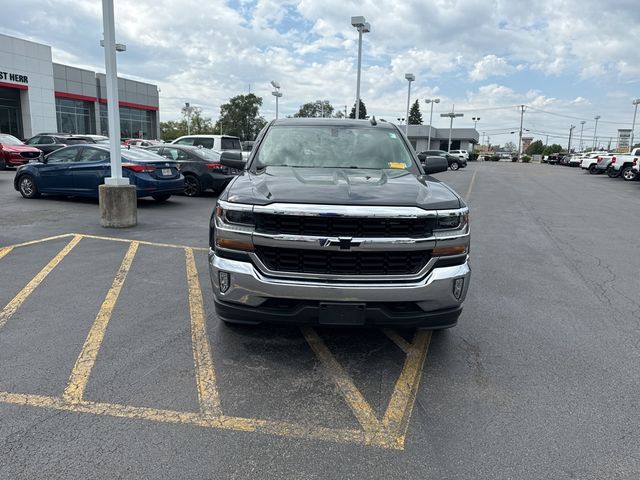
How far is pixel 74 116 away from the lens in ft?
143

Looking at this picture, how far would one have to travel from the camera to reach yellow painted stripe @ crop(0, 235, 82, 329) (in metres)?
4.61

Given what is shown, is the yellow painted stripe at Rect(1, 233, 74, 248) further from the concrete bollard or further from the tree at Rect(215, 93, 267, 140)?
the tree at Rect(215, 93, 267, 140)

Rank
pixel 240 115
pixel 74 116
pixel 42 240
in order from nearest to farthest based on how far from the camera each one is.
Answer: pixel 42 240, pixel 74 116, pixel 240 115

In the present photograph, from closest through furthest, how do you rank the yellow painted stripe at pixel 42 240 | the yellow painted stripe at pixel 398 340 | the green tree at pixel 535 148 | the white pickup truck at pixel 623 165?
the yellow painted stripe at pixel 398 340 → the yellow painted stripe at pixel 42 240 → the white pickup truck at pixel 623 165 → the green tree at pixel 535 148

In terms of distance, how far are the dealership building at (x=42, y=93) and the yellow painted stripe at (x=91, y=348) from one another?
3365 centimetres

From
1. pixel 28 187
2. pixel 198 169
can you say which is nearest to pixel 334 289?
pixel 198 169

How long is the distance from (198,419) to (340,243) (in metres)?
1.44

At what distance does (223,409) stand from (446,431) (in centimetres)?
141

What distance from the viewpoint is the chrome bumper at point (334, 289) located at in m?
3.25

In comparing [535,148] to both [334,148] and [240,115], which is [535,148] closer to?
[240,115]

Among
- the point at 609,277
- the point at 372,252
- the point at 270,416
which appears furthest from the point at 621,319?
the point at 270,416

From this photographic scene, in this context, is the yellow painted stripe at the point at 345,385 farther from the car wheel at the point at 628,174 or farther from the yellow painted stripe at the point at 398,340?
the car wheel at the point at 628,174

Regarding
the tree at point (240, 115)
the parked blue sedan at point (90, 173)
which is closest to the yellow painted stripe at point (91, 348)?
the parked blue sedan at point (90, 173)

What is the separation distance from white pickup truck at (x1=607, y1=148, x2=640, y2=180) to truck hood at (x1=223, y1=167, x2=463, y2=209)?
29592 mm
